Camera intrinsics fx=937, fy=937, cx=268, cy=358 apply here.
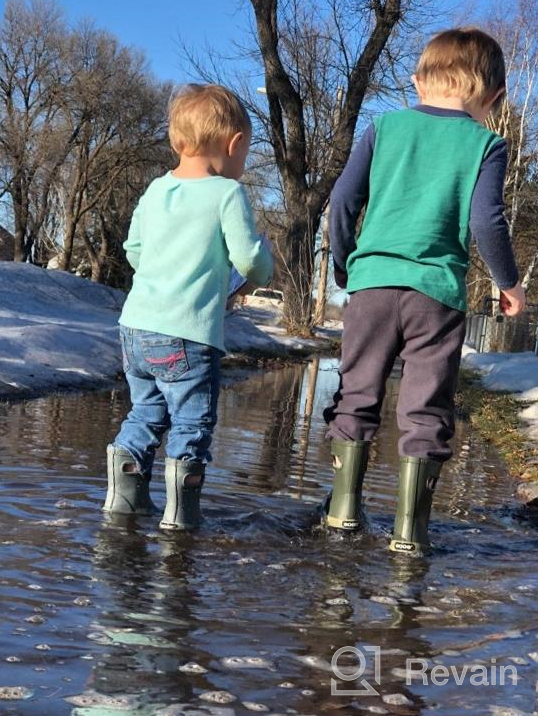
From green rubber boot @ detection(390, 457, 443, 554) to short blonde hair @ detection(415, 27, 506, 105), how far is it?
1.33 metres

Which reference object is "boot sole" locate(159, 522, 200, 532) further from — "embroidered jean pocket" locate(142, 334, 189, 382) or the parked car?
the parked car

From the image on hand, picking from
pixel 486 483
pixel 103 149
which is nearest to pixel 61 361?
pixel 486 483

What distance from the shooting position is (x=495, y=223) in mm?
3188

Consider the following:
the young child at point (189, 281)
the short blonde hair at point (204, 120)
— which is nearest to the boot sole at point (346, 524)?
the young child at point (189, 281)

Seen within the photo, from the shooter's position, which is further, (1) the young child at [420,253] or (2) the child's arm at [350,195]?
(2) the child's arm at [350,195]

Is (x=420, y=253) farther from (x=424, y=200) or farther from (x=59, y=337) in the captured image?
(x=59, y=337)

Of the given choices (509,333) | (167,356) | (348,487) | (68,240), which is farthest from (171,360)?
(68,240)

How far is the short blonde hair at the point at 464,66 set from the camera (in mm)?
3348

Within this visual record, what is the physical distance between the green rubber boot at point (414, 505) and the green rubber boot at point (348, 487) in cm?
19

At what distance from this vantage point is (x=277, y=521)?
11.5ft

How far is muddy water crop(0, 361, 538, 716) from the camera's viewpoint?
1854mm

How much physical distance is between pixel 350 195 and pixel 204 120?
581 mm

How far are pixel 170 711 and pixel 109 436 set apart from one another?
378cm

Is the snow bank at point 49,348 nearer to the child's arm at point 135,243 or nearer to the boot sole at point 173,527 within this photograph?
the child's arm at point 135,243
